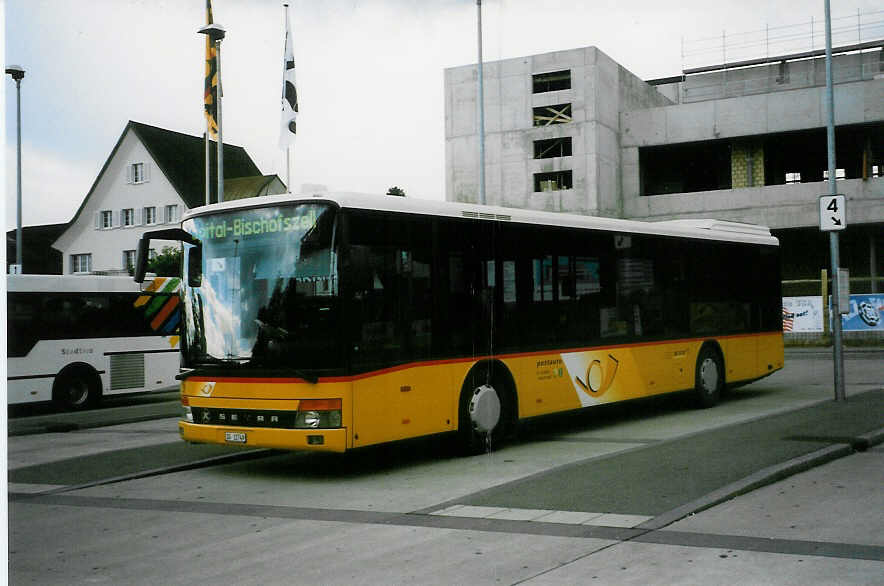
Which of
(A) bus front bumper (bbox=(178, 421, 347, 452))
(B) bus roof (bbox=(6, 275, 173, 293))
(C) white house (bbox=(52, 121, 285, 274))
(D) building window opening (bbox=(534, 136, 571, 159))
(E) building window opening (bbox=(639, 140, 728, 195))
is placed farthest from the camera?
(D) building window opening (bbox=(534, 136, 571, 159))

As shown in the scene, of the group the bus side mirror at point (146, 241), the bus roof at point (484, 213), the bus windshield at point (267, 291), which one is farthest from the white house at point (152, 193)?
the bus windshield at point (267, 291)

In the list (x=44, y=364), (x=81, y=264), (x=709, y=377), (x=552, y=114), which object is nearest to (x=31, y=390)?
(x=44, y=364)

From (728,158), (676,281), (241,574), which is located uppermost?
(728,158)

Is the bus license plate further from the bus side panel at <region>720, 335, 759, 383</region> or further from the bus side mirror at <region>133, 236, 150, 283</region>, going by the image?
the bus side panel at <region>720, 335, 759, 383</region>

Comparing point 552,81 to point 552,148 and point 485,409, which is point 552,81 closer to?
point 552,148

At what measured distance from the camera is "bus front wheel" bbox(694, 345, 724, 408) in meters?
16.3

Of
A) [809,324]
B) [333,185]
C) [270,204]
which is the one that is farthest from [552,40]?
[809,324]

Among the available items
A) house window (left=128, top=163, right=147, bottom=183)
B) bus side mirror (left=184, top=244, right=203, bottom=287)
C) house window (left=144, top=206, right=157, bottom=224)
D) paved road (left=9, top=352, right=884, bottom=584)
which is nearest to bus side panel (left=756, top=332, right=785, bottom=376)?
paved road (left=9, top=352, right=884, bottom=584)

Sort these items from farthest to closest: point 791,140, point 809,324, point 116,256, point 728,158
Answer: point 728,158 < point 791,140 < point 809,324 < point 116,256

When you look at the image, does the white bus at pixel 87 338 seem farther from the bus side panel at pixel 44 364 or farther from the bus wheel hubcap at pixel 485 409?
the bus wheel hubcap at pixel 485 409

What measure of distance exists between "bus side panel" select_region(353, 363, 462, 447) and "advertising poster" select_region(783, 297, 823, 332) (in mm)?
30061

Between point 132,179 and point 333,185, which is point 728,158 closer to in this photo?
point 132,179

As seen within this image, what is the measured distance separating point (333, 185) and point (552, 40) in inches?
115

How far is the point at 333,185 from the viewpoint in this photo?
34.3 feet
